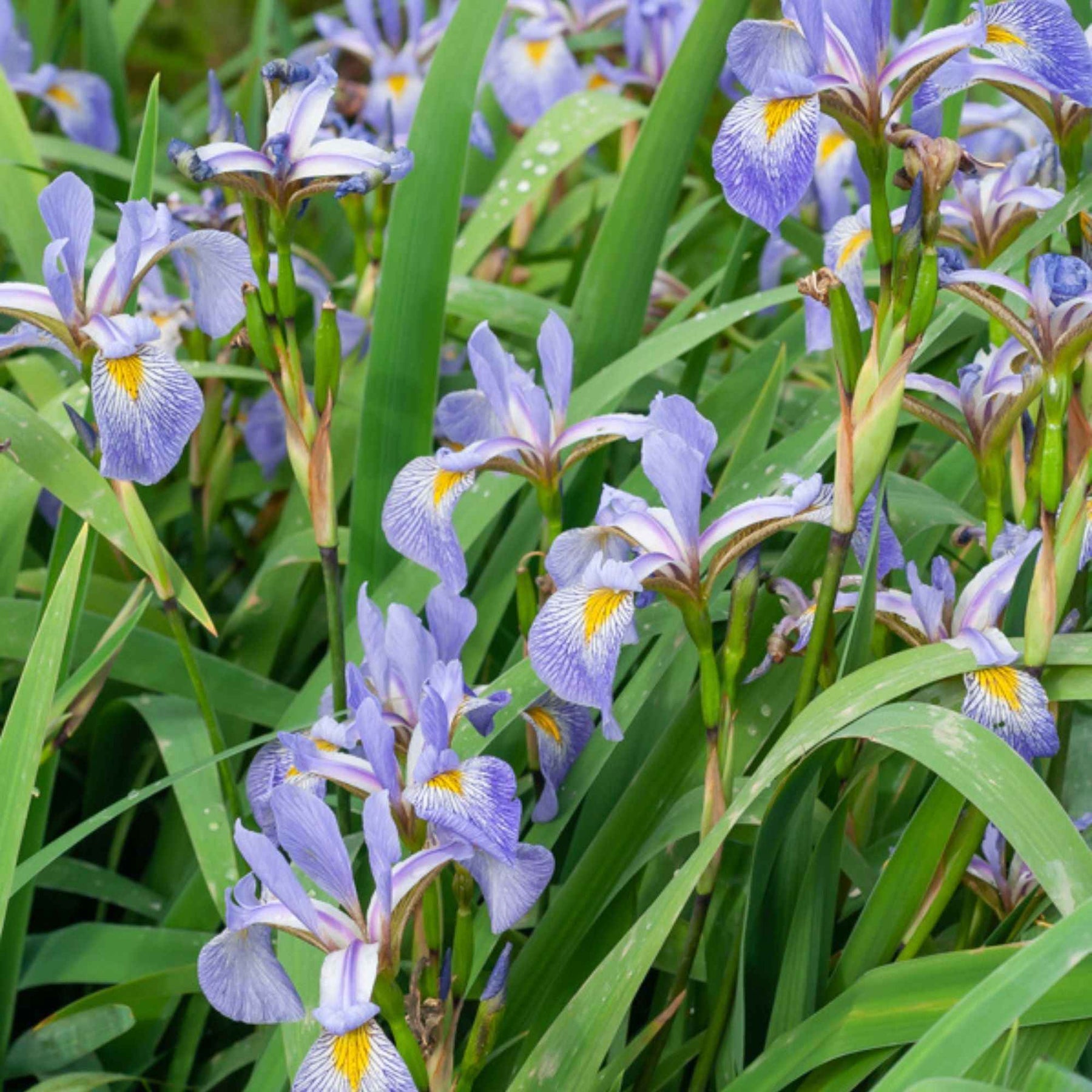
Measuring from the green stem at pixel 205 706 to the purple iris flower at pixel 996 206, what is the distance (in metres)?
0.77

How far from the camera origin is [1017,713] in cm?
89

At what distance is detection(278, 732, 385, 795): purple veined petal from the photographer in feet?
2.93

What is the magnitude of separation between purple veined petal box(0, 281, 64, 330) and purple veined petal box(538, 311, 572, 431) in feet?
1.24

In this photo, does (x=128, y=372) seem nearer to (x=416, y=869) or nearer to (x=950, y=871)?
(x=416, y=869)

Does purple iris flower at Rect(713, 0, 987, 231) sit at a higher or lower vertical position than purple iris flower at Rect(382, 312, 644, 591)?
higher

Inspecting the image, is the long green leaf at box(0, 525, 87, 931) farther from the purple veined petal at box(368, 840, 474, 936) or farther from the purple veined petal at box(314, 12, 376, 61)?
the purple veined petal at box(314, 12, 376, 61)

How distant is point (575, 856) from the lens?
46.3 inches

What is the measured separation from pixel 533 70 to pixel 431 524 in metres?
1.41

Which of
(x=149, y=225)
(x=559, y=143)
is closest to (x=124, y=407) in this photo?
(x=149, y=225)

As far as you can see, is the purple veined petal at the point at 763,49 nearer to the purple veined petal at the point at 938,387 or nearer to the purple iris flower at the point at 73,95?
the purple veined petal at the point at 938,387

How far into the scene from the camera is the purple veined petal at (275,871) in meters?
0.82

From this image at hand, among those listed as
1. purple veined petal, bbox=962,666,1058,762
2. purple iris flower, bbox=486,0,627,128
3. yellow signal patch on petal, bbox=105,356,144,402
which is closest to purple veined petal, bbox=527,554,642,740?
purple veined petal, bbox=962,666,1058,762

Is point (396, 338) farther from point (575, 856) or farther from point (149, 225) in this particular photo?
point (575, 856)

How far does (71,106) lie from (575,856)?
5.26 feet
